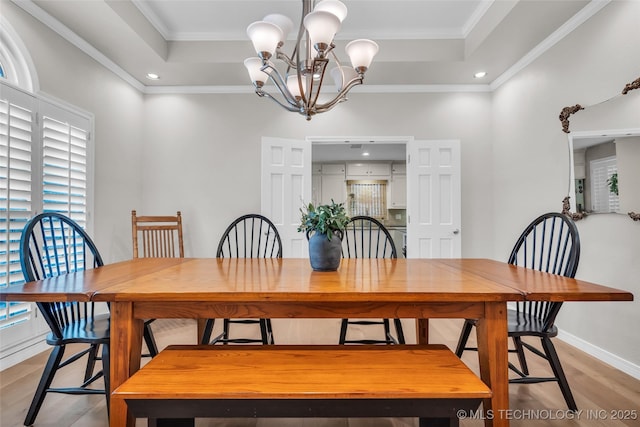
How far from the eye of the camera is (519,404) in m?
1.78

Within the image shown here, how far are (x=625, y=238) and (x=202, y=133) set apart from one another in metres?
4.10

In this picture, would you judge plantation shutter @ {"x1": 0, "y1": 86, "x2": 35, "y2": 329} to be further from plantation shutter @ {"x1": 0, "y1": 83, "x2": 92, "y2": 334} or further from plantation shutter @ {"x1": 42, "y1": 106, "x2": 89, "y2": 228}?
plantation shutter @ {"x1": 42, "y1": 106, "x2": 89, "y2": 228}

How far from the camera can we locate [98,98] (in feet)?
10.4

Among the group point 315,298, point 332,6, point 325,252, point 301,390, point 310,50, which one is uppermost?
point 332,6

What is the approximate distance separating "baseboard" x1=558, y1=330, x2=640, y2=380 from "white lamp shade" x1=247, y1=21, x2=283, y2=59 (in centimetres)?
307

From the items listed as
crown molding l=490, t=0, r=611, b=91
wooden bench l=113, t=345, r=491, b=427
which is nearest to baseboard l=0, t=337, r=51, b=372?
wooden bench l=113, t=345, r=491, b=427

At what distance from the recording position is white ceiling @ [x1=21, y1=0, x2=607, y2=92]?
259cm

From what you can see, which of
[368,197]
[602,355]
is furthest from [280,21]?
[368,197]

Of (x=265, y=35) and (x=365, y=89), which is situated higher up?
(x=365, y=89)

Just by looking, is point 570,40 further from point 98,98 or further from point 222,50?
point 98,98

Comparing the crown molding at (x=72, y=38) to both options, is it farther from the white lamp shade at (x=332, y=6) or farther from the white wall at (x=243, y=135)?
the white lamp shade at (x=332, y=6)

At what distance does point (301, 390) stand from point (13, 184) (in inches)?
100

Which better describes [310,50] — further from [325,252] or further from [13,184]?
[13,184]

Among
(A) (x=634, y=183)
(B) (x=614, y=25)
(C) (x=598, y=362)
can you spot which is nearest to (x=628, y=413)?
(C) (x=598, y=362)
